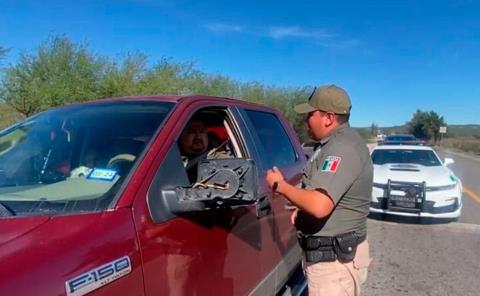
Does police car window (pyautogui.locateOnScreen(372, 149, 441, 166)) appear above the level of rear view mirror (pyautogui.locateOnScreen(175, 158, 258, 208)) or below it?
below

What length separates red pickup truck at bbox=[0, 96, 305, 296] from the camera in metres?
1.45

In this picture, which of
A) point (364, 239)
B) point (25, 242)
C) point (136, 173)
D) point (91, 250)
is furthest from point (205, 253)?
point (364, 239)

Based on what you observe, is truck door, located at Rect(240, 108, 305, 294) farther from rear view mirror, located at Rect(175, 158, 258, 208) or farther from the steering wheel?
the steering wheel

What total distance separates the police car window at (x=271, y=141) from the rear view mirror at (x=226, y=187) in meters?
1.21

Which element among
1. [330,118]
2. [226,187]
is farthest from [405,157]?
[226,187]

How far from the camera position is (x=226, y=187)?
1.91m

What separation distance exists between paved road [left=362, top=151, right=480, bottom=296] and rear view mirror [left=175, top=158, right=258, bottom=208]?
320cm

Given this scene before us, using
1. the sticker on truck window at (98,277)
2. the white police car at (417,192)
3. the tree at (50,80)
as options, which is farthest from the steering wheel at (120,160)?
the tree at (50,80)

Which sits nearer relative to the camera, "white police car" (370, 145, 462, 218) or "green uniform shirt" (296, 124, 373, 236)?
"green uniform shirt" (296, 124, 373, 236)

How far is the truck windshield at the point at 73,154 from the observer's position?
5.97 feet

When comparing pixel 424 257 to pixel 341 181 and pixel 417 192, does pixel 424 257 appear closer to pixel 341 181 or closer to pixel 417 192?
pixel 417 192

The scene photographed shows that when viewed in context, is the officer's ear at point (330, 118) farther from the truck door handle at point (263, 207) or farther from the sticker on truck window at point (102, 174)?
the sticker on truck window at point (102, 174)

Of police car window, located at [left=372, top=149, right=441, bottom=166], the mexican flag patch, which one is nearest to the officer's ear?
the mexican flag patch

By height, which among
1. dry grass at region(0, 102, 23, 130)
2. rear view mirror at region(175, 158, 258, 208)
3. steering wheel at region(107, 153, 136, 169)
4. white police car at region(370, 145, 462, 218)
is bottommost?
white police car at region(370, 145, 462, 218)
